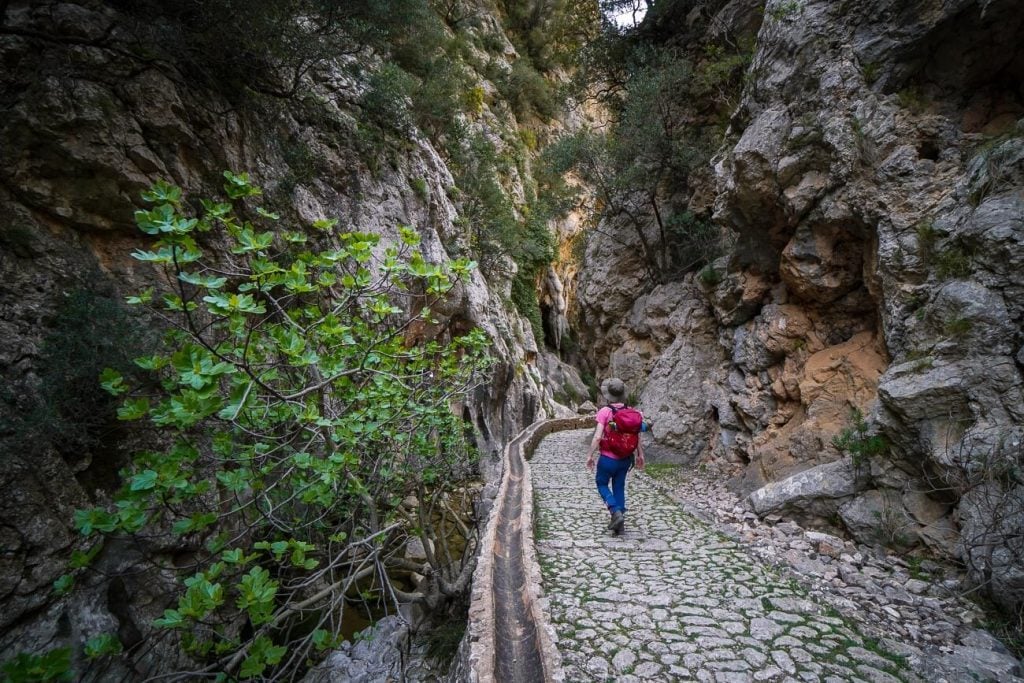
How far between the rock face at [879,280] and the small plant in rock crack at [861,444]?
0.11ft

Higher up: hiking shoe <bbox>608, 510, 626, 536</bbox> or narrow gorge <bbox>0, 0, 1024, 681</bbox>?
narrow gorge <bbox>0, 0, 1024, 681</bbox>

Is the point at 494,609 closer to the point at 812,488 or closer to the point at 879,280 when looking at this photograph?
the point at 812,488

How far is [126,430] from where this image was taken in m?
5.25

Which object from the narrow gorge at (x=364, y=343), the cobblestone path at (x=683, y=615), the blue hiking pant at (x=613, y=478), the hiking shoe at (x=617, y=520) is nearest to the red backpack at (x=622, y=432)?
the blue hiking pant at (x=613, y=478)

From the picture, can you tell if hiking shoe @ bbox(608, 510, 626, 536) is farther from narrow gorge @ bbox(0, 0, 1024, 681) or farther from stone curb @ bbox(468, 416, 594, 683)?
Result: stone curb @ bbox(468, 416, 594, 683)

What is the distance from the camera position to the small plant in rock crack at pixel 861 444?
4.63 meters

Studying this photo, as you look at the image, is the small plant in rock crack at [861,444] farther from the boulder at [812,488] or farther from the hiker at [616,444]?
the hiker at [616,444]

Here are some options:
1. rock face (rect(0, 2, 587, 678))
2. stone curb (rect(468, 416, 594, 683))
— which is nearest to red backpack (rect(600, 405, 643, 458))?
stone curb (rect(468, 416, 594, 683))

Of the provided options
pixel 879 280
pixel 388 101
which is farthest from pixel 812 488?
pixel 388 101

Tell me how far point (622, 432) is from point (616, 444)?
174 millimetres

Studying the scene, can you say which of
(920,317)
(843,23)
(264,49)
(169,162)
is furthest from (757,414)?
(264,49)

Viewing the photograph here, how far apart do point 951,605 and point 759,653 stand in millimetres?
1857

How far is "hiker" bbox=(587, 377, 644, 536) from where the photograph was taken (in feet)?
16.5

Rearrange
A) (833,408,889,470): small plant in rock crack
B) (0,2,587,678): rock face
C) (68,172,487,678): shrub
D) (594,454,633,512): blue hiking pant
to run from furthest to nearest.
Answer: (594,454,633,512): blue hiking pant, (833,408,889,470): small plant in rock crack, (0,2,587,678): rock face, (68,172,487,678): shrub
